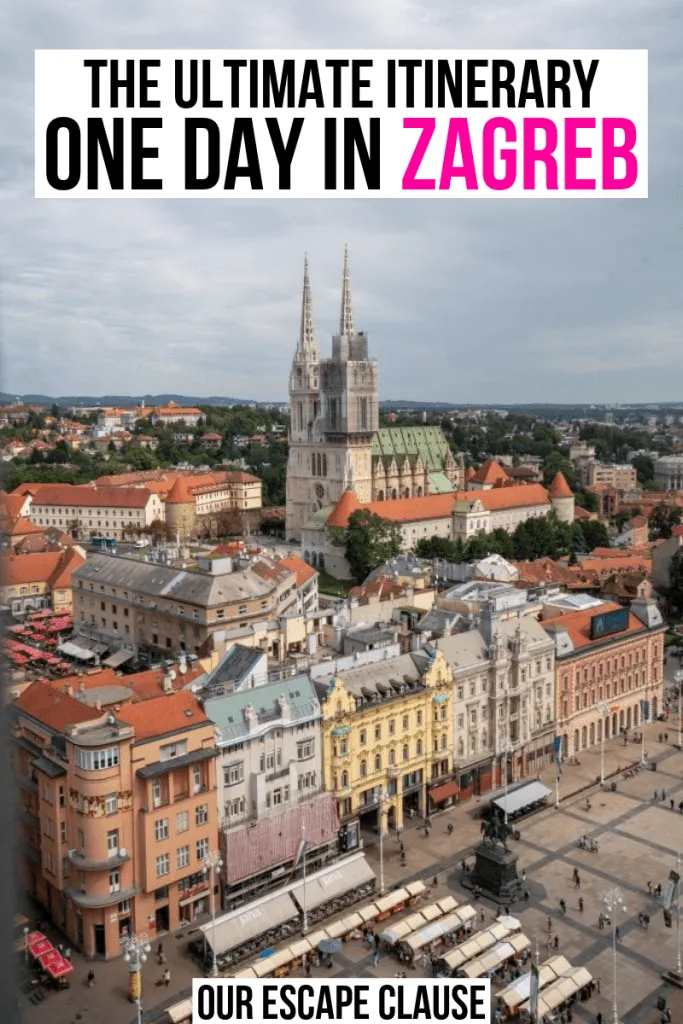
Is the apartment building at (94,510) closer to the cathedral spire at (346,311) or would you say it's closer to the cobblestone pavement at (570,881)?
the cathedral spire at (346,311)

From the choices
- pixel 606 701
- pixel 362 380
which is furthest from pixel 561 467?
pixel 606 701

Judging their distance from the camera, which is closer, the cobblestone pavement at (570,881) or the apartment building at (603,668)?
the cobblestone pavement at (570,881)

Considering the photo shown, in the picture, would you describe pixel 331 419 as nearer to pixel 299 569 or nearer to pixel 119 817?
pixel 299 569

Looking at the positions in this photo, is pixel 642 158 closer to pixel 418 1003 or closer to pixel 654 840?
pixel 418 1003

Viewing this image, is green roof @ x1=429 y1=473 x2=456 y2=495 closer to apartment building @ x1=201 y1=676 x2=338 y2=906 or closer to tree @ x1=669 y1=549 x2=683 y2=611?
tree @ x1=669 y1=549 x2=683 y2=611

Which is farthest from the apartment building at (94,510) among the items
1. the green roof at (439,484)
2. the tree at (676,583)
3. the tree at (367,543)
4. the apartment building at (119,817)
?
the apartment building at (119,817)

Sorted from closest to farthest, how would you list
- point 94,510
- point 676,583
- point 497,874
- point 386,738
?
point 497,874
point 386,738
point 676,583
point 94,510

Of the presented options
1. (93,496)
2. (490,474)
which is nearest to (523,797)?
(93,496)
